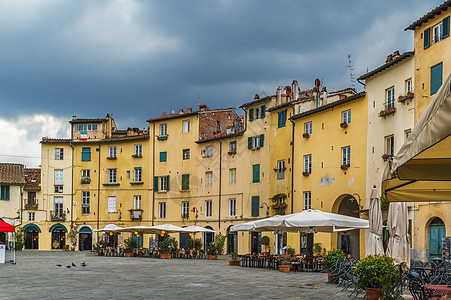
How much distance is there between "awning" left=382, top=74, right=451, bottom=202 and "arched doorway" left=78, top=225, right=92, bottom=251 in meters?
52.4

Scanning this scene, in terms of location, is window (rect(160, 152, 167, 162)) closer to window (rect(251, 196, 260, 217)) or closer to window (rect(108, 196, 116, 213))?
window (rect(108, 196, 116, 213))

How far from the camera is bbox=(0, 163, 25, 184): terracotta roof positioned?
5816cm

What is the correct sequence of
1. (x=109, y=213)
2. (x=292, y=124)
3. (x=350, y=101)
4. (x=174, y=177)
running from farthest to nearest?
(x=109, y=213) < (x=174, y=177) < (x=292, y=124) < (x=350, y=101)

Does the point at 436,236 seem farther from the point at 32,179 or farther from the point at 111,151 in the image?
the point at 32,179

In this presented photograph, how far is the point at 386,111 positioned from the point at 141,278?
55.5 ft

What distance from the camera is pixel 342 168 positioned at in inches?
1369

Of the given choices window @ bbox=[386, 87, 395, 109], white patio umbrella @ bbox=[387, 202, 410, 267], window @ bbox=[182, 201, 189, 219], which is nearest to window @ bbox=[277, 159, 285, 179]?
window @ bbox=[386, 87, 395, 109]

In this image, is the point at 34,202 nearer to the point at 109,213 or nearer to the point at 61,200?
the point at 61,200

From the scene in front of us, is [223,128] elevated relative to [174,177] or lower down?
elevated

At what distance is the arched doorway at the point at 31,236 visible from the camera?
58438mm

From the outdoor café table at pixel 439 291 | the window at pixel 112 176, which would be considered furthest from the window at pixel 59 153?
the outdoor café table at pixel 439 291

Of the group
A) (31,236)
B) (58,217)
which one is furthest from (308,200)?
(31,236)

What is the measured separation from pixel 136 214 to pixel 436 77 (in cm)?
3591

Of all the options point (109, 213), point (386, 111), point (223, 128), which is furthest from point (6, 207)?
point (386, 111)
